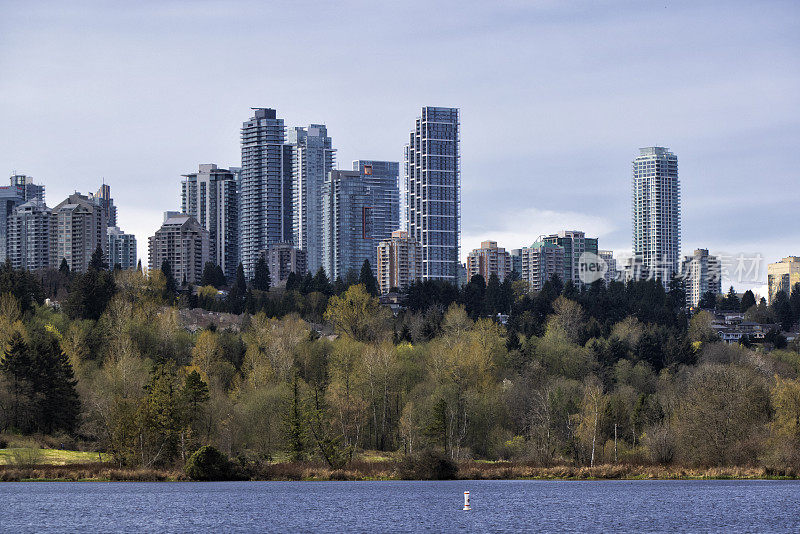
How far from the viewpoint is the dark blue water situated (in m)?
67.4

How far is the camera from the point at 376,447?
134875 mm

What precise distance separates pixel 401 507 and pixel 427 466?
74.2 ft

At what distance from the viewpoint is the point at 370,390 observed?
137750 mm

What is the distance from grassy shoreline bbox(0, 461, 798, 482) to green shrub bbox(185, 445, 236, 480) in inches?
73.0

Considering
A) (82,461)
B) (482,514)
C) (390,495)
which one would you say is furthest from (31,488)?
(482,514)

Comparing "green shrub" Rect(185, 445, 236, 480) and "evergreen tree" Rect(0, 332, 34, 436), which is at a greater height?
"evergreen tree" Rect(0, 332, 34, 436)

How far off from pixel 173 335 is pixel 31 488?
68.6m

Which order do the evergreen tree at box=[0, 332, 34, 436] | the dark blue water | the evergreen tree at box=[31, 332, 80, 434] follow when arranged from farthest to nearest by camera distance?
the evergreen tree at box=[31, 332, 80, 434] < the evergreen tree at box=[0, 332, 34, 436] < the dark blue water

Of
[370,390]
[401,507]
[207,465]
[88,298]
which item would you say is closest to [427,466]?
[207,465]

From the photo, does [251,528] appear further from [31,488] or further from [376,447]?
[376,447]

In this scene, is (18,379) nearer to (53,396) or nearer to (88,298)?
(53,396)

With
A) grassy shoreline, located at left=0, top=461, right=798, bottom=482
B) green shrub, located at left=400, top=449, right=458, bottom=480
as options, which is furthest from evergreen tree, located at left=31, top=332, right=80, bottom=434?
green shrub, located at left=400, top=449, right=458, bottom=480

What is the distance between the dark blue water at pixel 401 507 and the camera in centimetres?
6744

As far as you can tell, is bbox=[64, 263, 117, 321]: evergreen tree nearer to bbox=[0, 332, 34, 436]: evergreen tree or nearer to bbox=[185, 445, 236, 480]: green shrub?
bbox=[0, 332, 34, 436]: evergreen tree
